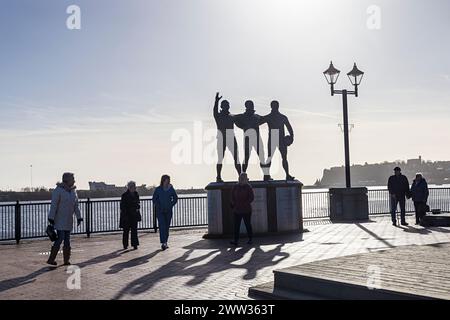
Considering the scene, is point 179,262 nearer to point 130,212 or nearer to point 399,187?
point 130,212

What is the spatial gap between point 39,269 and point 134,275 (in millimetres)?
2365

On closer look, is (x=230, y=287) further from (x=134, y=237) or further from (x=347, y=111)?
(x=347, y=111)

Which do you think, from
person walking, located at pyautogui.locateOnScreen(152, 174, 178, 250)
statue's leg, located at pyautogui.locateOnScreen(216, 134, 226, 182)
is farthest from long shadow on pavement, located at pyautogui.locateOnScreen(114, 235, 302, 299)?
statue's leg, located at pyautogui.locateOnScreen(216, 134, 226, 182)

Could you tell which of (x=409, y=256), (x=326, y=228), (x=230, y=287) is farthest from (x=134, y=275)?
(x=326, y=228)

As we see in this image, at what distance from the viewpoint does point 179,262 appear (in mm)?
11438

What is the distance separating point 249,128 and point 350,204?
760cm

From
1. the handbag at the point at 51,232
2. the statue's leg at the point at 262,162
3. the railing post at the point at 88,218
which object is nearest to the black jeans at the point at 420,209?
the statue's leg at the point at 262,162

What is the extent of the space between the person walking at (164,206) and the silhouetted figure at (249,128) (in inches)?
134

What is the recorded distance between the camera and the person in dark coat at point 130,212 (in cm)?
1449

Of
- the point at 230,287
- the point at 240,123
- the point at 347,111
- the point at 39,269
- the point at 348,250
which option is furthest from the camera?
the point at 347,111

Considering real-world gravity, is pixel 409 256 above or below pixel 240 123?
below

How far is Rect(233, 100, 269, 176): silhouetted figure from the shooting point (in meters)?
16.9
